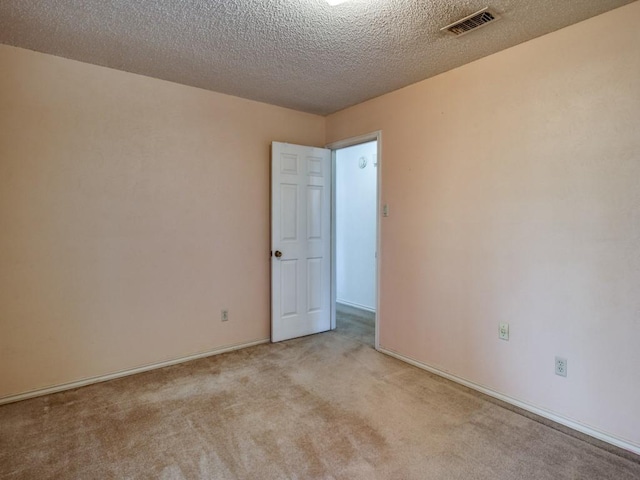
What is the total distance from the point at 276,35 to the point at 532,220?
2035 mm

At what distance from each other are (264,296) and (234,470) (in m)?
2.01

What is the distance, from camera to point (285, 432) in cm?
214

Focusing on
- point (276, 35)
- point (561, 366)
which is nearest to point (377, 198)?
point (276, 35)

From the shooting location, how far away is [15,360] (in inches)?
99.1

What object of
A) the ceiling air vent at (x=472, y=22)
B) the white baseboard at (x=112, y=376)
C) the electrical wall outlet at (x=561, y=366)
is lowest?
the white baseboard at (x=112, y=376)

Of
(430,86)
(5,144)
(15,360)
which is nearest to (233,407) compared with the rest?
(15,360)

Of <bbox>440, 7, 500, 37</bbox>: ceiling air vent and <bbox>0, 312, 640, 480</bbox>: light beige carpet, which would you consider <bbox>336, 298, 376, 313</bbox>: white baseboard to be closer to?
<bbox>0, 312, 640, 480</bbox>: light beige carpet

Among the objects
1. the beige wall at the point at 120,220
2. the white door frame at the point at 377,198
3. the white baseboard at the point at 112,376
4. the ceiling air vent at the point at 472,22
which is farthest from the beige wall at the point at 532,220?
the white baseboard at the point at 112,376

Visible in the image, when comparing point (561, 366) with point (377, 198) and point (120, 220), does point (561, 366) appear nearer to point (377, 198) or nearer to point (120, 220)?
point (377, 198)

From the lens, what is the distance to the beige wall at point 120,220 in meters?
2.52

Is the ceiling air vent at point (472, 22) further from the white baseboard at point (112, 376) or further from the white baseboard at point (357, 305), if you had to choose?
the white baseboard at point (357, 305)

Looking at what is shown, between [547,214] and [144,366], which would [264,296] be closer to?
[144,366]

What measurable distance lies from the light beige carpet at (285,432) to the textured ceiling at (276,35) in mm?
2415

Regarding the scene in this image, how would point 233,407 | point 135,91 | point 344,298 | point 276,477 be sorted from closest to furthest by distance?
point 276,477 → point 233,407 → point 135,91 → point 344,298
